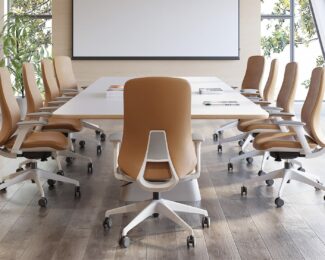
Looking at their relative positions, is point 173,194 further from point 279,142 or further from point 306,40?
point 306,40

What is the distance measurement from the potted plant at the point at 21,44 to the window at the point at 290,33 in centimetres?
394

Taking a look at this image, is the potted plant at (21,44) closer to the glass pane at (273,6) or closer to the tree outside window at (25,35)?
the tree outside window at (25,35)

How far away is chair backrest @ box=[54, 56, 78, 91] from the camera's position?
284 inches

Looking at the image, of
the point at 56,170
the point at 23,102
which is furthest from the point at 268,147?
the point at 23,102

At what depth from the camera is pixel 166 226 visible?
14.4 feet

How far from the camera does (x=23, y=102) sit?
9977 millimetres

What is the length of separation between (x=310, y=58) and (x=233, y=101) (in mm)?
6263

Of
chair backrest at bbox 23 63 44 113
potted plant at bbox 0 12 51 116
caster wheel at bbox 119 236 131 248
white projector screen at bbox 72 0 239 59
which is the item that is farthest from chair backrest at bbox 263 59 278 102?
potted plant at bbox 0 12 51 116

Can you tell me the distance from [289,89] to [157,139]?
2.36 m

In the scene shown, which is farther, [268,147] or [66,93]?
[66,93]

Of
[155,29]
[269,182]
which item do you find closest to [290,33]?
[155,29]

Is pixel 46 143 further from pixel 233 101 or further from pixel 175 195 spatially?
pixel 233 101

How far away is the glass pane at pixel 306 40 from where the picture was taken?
10.8m

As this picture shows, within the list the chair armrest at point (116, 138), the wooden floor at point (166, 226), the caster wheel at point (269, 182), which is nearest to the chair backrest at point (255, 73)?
the wooden floor at point (166, 226)
